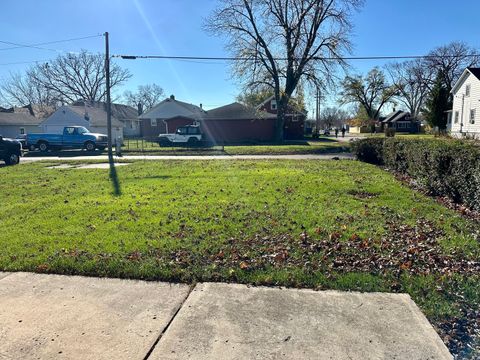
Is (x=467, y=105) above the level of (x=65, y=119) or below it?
above

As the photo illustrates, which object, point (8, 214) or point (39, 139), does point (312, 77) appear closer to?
point (39, 139)

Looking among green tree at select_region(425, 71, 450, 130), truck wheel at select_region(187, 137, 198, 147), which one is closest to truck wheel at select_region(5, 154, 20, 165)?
truck wheel at select_region(187, 137, 198, 147)

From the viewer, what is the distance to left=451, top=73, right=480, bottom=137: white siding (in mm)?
33219

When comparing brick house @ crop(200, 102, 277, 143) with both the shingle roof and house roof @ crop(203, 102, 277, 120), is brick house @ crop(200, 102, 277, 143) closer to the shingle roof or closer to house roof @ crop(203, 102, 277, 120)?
house roof @ crop(203, 102, 277, 120)

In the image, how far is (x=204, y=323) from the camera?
10.1 ft

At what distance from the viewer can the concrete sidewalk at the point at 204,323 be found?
106 inches

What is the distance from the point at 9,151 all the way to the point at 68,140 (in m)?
10.1

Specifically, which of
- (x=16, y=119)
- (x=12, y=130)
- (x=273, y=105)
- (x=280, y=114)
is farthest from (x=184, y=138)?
(x=16, y=119)

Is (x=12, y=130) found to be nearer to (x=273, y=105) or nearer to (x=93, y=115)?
(x=93, y=115)

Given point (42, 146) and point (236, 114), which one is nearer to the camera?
point (42, 146)

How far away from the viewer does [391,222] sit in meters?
5.96

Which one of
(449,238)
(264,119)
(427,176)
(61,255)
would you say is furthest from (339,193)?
(264,119)

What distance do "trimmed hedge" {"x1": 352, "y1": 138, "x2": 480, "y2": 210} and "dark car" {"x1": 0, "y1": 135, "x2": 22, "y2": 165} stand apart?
1912cm

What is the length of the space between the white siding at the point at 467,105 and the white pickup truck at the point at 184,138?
2577 cm
